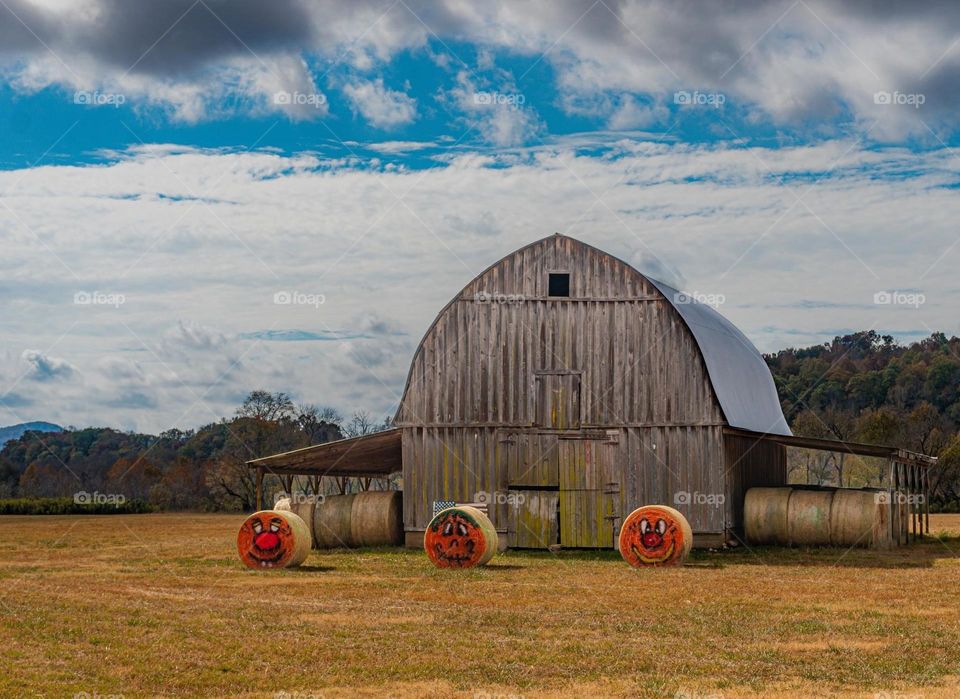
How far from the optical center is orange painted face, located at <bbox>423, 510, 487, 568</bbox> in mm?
24766

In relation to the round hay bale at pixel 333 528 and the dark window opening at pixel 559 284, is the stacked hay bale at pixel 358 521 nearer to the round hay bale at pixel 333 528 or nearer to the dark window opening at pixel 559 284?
the round hay bale at pixel 333 528

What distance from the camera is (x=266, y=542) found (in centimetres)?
2561

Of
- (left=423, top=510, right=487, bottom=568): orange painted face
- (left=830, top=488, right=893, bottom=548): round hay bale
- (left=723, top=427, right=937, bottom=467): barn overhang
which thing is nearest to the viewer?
(left=423, top=510, right=487, bottom=568): orange painted face

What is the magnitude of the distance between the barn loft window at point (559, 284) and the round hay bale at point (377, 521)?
22.5 feet

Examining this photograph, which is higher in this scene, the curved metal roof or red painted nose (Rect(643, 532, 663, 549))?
the curved metal roof

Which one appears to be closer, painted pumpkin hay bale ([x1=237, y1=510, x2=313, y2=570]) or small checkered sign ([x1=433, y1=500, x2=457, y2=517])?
painted pumpkin hay bale ([x1=237, y1=510, x2=313, y2=570])

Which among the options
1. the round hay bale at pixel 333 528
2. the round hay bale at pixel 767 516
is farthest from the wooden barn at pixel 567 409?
the round hay bale at pixel 333 528

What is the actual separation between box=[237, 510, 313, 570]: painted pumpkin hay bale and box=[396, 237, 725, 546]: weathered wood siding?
235 inches

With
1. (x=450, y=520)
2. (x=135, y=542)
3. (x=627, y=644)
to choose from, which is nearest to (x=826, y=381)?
(x=135, y=542)

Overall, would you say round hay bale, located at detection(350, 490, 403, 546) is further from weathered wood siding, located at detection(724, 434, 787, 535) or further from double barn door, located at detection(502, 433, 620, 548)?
weathered wood siding, located at detection(724, 434, 787, 535)

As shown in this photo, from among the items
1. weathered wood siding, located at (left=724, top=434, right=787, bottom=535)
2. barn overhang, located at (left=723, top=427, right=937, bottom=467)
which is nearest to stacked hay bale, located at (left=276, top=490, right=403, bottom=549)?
weathered wood siding, located at (left=724, top=434, right=787, bottom=535)

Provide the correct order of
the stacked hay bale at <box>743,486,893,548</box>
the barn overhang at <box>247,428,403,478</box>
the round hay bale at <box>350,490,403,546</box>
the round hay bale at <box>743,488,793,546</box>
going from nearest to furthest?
the stacked hay bale at <box>743,486,893,548</box>
the round hay bale at <box>743,488,793,546</box>
the round hay bale at <box>350,490,403,546</box>
the barn overhang at <box>247,428,403,478</box>

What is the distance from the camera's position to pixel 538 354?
1214 inches

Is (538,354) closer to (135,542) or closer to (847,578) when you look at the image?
(847,578)
